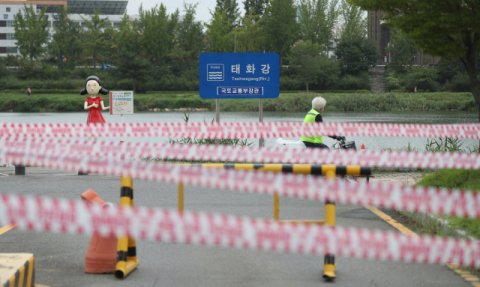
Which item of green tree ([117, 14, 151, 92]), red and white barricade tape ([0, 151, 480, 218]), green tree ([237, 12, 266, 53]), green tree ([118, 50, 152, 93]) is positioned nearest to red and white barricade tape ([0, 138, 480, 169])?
red and white barricade tape ([0, 151, 480, 218])

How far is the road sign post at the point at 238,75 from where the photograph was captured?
14.7 meters

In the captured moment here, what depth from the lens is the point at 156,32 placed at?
265 ft

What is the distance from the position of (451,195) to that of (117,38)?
84039mm

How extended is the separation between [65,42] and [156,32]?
1485cm

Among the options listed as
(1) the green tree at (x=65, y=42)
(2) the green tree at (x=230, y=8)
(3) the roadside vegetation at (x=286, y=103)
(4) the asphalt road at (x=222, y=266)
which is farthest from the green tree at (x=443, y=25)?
(2) the green tree at (x=230, y=8)

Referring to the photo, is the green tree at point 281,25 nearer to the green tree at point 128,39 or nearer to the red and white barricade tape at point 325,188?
the green tree at point 128,39

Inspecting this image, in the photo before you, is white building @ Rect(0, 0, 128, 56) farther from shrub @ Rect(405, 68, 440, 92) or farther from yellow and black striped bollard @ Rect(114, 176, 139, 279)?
yellow and black striped bollard @ Rect(114, 176, 139, 279)

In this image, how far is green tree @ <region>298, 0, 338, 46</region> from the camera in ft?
289

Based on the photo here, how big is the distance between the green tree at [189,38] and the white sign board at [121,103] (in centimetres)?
6988

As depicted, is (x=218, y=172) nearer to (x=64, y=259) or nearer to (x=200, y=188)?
(x=64, y=259)

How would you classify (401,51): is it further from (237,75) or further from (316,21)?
(237,75)

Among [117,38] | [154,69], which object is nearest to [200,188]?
[154,69]

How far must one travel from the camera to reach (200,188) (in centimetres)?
938

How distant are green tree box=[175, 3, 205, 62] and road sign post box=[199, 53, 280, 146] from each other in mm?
69320
